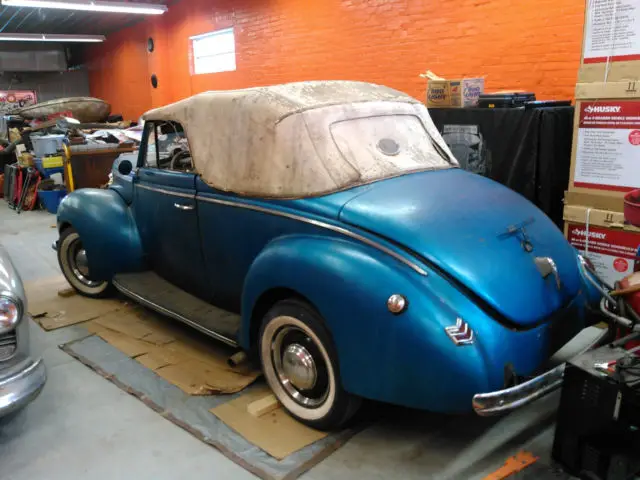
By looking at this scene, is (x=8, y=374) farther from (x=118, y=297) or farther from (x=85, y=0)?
(x=85, y=0)

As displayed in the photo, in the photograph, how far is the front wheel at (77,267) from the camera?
492cm

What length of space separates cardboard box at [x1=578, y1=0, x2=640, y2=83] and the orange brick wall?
1720mm

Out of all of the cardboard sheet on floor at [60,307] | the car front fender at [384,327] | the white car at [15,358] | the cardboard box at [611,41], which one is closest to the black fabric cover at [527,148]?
the cardboard box at [611,41]

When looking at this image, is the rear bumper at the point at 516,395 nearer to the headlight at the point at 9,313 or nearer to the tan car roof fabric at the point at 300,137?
the tan car roof fabric at the point at 300,137

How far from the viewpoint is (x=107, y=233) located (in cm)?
442

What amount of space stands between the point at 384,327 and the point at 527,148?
3331 millimetres

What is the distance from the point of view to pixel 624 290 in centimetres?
241

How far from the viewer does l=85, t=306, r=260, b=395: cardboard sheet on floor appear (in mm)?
3363

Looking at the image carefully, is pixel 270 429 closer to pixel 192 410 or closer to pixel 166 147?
pixel 192 410

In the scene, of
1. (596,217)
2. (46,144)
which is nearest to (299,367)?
(596,217)

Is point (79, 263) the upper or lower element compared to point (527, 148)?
lower

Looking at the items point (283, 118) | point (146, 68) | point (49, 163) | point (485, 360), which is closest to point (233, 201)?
point (283, 118)

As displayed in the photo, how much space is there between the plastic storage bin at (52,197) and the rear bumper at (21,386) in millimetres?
7223

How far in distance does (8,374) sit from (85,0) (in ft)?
36.8
